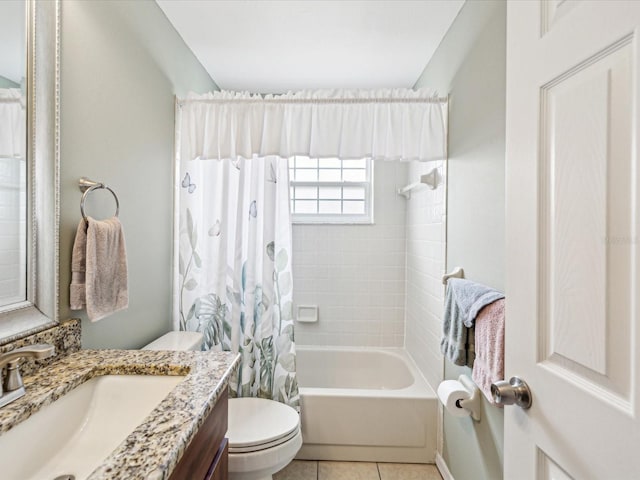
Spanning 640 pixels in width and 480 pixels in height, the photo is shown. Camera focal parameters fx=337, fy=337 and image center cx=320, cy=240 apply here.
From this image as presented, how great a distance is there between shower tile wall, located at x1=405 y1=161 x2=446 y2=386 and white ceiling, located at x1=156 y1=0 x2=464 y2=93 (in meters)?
0.72

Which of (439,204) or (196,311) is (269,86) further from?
(196,311)

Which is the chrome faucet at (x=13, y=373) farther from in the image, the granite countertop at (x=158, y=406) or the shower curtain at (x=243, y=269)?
the shower curtain at (x=243, y=269)

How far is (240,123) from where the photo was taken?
185 cm

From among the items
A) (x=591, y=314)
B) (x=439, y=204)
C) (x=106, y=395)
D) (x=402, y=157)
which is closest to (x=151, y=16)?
(x=402, y=157)

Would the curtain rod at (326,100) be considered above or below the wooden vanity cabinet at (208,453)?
above

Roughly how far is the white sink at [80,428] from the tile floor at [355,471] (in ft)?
4.29

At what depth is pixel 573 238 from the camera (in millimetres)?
627

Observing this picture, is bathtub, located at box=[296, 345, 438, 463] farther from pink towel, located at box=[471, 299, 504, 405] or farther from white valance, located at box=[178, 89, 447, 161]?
white valance, located at box=[178, 89, 447, 161]

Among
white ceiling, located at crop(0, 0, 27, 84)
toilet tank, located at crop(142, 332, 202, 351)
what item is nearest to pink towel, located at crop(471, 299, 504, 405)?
toilet tank, located at crop(142, 332, 202, 351)

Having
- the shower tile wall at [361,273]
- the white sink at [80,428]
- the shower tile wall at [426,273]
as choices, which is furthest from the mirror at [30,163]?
the shower tile wall at [361,273]

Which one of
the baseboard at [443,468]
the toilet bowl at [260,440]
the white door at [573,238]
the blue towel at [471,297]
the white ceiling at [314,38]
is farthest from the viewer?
the baseboard at [443,468]

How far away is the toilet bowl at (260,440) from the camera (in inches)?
57.1

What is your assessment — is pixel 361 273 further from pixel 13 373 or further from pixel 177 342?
pixel 13 373

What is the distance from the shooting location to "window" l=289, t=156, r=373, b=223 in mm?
2918
